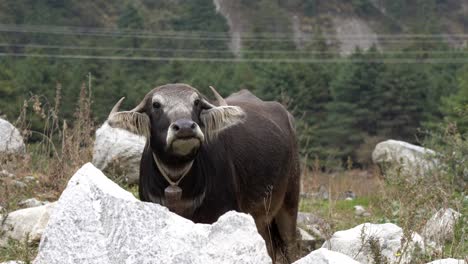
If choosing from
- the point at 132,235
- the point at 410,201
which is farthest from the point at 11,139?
the point at 132,235

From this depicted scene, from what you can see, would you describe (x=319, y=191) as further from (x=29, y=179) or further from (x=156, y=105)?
(x=156, y=105)

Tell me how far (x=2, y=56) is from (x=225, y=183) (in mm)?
46925

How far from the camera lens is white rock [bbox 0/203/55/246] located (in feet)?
20.3

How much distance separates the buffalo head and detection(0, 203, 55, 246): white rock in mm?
872

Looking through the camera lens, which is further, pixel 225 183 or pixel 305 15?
pixel 305 15

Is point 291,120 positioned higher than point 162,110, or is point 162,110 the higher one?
point 162,110

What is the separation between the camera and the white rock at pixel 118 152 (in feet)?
30.9

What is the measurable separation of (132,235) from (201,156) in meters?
2.36

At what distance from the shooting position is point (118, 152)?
31.4 feet

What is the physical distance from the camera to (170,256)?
3.88 metres

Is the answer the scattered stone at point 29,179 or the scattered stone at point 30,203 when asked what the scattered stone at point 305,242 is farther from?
the scattered stone at point 29,179

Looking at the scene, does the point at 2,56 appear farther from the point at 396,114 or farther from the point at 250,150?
the point at 250,150

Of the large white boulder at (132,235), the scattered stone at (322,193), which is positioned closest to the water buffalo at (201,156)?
the large white boulder at (132,235)

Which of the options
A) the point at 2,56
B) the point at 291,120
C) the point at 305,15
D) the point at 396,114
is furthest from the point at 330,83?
the point at 305,15
